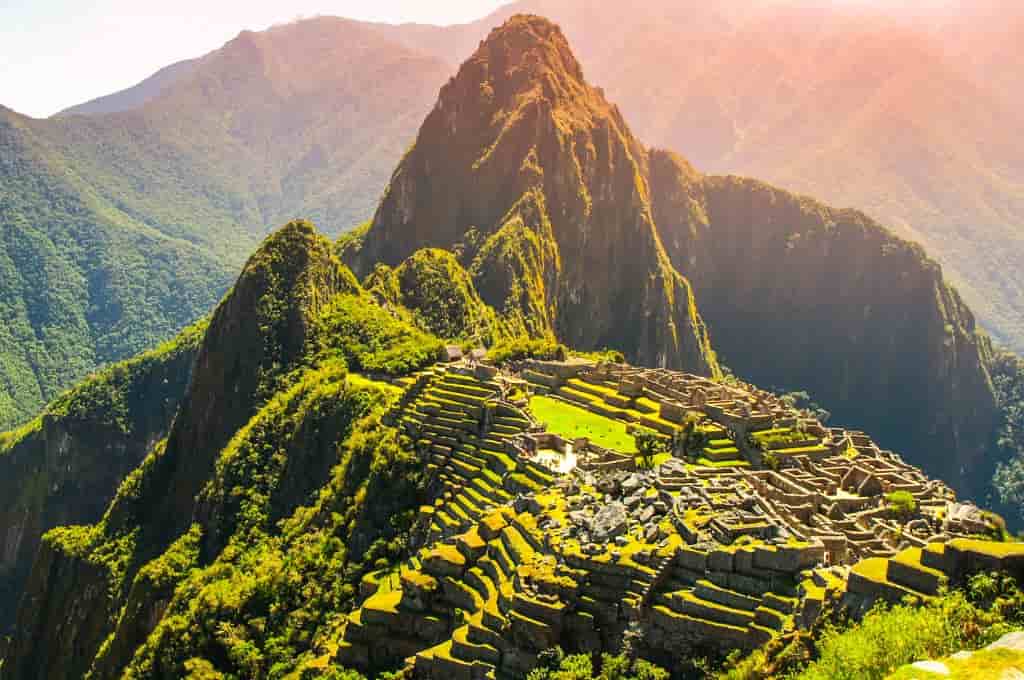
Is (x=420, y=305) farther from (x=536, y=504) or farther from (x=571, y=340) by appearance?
(x=536, y=504)

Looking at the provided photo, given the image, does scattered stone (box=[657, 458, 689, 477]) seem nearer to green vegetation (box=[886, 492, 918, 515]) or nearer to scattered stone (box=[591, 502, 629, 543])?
scattered stone (box=[591, 502, 629, 543])

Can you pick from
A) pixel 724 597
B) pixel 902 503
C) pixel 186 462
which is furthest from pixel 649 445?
pixel 186 462

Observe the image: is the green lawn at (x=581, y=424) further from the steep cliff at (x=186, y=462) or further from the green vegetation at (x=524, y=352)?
the steep cliff at (x=186, y=462)

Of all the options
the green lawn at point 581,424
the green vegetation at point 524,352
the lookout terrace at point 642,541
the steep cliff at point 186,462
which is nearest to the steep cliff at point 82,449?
the steep cliff at point 186,462

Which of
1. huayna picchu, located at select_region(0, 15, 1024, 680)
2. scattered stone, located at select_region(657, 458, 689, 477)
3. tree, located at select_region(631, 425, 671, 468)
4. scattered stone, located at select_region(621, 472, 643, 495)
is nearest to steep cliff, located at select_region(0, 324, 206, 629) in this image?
huayna picchu, located at select_region(0, 15, 1024, 680)

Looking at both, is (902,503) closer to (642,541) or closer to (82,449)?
(642,541)

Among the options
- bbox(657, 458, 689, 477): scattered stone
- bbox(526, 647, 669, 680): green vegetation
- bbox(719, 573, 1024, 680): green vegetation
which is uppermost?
bbox(719, 573, 1024, 680): green vegetation
